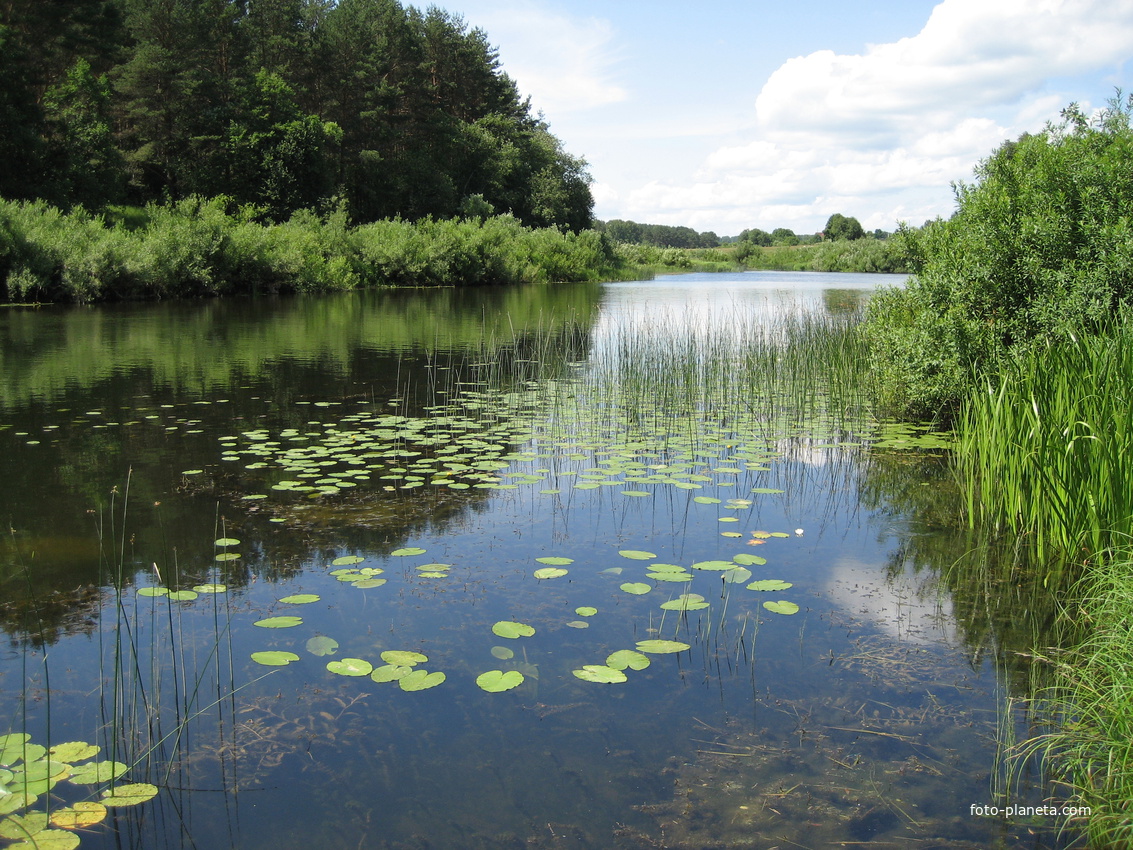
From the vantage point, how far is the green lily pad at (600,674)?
3.12 metres

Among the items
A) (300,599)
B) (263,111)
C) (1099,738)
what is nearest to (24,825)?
(300,599)

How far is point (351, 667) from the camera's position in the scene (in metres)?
3.24

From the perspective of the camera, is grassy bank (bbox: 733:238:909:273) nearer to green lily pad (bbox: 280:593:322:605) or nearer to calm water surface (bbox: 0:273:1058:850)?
calm water surface (bbox: 0:273:1058:850)

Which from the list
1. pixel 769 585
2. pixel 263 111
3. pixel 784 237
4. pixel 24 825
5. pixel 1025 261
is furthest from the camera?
pixel 784 237

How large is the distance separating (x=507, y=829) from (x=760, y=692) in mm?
1185

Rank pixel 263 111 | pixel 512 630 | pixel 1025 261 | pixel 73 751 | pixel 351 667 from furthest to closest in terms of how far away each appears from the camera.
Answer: pixel 263 111, pixel 1025 261, pixel 512 630, pixel 351 667, pixel 73 751

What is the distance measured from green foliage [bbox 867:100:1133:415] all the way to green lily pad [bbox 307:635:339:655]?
471cm

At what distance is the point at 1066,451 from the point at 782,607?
169cm

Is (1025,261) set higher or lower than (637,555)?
higher

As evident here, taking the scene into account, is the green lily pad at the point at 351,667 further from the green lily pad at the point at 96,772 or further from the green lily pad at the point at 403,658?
the green lily pad at the point at 96,772

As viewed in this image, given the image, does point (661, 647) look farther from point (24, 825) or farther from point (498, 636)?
point (24, 825)

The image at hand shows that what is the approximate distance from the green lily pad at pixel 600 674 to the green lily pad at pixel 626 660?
0.12 feet

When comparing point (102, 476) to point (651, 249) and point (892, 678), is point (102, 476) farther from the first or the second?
point (651, 249)

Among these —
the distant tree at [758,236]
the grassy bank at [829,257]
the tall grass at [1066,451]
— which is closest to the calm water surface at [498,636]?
the tall grass at [1066,451]
